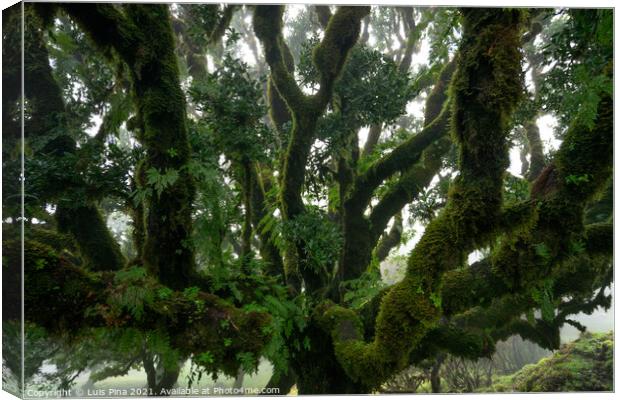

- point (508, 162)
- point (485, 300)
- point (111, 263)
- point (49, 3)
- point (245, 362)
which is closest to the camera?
point (508, 162)

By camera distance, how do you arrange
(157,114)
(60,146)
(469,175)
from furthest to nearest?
1. (60,146)
2. (157,114)
3. (469,175)

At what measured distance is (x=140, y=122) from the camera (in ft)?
17.0

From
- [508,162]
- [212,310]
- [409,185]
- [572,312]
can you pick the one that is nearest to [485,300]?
[508,162]

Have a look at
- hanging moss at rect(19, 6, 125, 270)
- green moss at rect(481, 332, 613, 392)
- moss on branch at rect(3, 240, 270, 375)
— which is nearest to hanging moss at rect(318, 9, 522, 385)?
moss on branch at rect(3, 240, 270, 375)

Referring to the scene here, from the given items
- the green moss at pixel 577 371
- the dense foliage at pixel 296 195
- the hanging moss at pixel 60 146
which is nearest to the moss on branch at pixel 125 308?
the dense foliage at pixel 296 195

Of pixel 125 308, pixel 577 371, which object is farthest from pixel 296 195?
pixel 577 371

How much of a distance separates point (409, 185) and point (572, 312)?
3.61m

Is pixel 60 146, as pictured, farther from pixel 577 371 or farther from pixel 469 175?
pixel 577 371

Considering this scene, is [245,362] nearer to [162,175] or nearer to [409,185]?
[162,175]

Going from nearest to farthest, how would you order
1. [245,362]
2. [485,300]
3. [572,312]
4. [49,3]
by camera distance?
[245,362] → [485,300] → [49,3] → [572,312]

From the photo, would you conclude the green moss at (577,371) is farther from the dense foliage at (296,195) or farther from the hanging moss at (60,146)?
the hanging moss at (60,146)

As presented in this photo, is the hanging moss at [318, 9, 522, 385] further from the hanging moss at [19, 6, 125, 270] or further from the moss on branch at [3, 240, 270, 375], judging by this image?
the hanging moss at [19, 6, 125, 270]

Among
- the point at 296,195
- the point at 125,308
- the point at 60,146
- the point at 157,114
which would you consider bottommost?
the point at 125,308

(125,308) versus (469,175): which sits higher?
(469,175)
